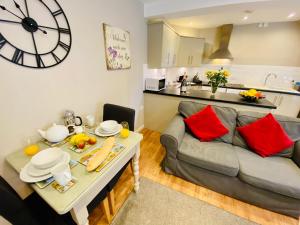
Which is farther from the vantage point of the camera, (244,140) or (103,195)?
(244,140)

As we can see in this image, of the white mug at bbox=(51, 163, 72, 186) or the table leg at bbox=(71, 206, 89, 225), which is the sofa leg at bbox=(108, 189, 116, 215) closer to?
the table leg at bbox=(71, 206, 89, 225)

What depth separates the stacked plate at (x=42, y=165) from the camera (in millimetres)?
797

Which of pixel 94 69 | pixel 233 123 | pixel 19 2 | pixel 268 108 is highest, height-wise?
pixel 19 2

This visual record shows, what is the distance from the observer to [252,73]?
3.71 meters

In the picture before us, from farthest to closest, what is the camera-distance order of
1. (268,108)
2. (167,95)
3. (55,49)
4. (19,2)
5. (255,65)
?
(255,65), (167,95), (268,108), (55,49), (19,2)

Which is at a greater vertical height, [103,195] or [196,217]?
[103,195]

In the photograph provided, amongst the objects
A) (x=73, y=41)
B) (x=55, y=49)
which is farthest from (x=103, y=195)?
(x=73, y=41)

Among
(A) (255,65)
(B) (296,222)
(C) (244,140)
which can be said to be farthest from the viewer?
(A) (255,65)

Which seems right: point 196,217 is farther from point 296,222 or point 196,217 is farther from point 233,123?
point 233,123

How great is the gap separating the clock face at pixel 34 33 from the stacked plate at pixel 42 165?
735 mm

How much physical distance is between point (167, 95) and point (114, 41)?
49.7 inches

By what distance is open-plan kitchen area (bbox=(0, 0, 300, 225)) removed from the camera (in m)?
0.91

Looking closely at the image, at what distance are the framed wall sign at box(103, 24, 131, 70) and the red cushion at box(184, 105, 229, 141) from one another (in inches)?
52.8

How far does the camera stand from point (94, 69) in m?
1.62
